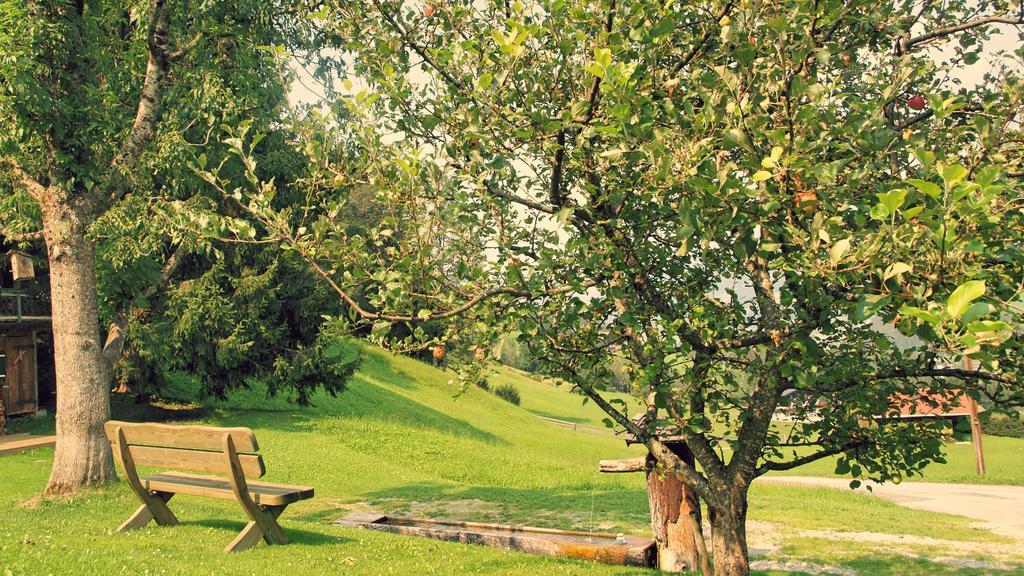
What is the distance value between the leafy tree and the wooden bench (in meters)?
3.88

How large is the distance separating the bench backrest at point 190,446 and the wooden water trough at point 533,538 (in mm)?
3490

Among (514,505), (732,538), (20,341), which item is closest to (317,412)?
(20,341)

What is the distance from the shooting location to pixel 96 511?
10.5 metres

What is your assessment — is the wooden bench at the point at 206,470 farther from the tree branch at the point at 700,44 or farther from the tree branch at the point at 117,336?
the tree branch at the point at 700,44

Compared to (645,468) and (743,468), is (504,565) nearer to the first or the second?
(645,468)

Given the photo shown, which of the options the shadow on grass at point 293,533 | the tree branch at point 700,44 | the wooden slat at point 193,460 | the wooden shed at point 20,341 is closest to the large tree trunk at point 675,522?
the shadow on grass at point 293,533

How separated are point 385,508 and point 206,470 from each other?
6920 millimetres

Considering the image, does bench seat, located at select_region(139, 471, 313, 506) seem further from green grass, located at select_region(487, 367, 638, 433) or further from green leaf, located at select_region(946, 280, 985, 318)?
green grass, located at select_region(487, 367, 638, 433)

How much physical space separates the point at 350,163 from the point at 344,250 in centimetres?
70

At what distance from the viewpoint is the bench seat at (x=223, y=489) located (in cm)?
778

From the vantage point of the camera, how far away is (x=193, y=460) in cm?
786

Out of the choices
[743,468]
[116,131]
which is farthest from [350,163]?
[116,131]

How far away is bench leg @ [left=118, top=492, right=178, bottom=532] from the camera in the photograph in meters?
8.53

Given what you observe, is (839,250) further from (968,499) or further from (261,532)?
(968,499)
